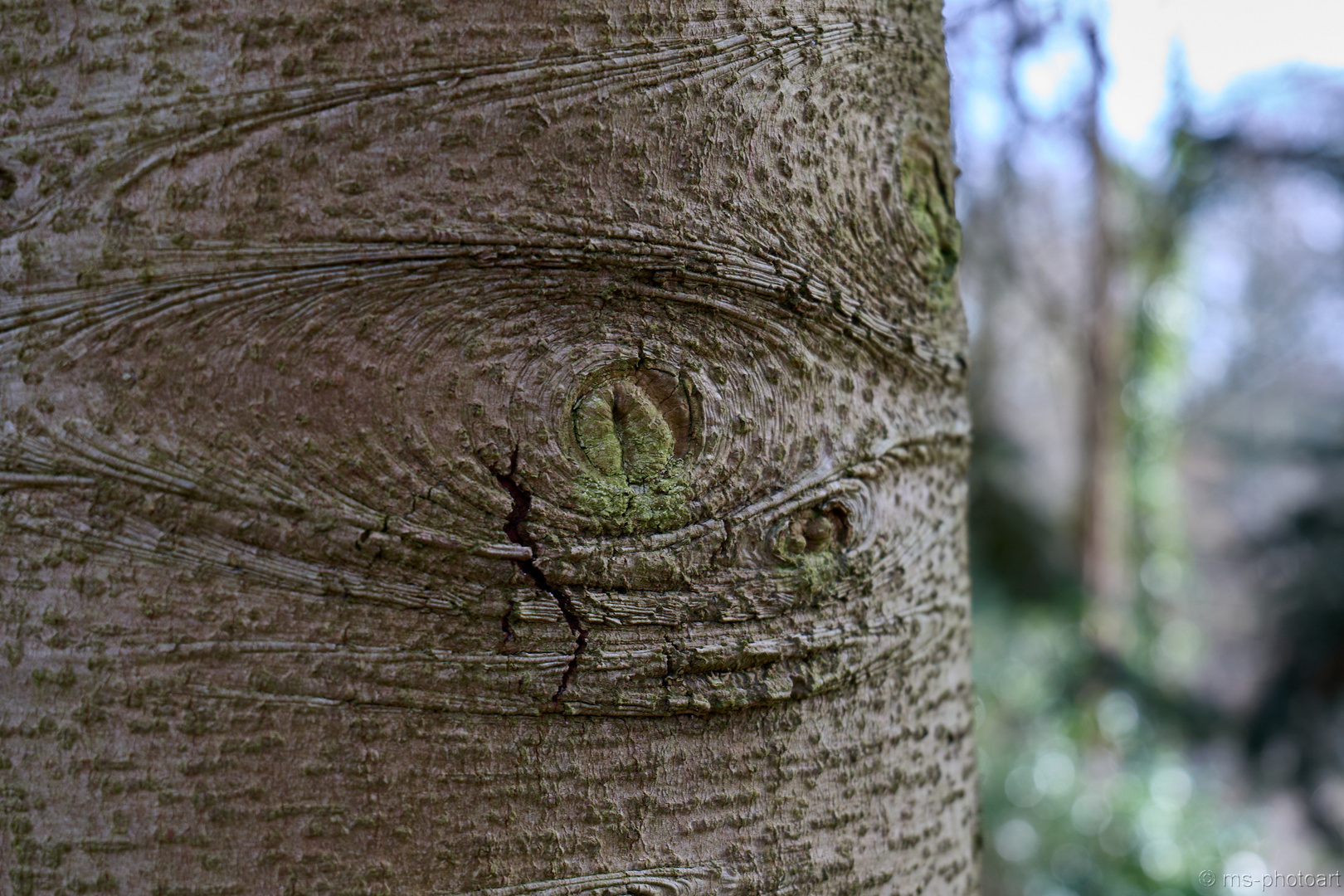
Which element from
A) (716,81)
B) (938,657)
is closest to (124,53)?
(716,81)

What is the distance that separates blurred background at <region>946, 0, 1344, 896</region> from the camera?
3605 millimetres

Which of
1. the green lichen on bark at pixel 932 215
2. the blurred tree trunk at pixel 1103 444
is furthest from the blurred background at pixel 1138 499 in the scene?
the green lichen on bark at pixel 932 215

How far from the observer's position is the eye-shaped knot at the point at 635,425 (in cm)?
65

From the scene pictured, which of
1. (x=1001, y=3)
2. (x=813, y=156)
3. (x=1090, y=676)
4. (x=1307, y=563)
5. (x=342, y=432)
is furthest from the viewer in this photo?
(x=1090, y=676)

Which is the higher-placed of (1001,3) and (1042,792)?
(1001,3)

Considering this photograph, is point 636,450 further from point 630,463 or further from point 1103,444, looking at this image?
point 1103,444

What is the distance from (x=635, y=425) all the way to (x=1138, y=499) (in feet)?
19.5

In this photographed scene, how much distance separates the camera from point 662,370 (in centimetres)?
66

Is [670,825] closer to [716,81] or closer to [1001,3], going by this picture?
[716,81]

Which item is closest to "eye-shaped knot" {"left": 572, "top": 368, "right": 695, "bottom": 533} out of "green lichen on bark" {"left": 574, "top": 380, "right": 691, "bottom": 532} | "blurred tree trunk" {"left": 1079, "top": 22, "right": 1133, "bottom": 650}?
"green lichen on bark" {"left": 574, "top": 380, "right": 691, "bottom": 532}

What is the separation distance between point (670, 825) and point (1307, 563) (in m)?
3.94

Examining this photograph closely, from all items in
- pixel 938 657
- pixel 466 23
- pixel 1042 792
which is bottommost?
pixel 1042 792

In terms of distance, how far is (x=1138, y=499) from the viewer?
5.79 m

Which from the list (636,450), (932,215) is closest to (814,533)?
(636,450)
